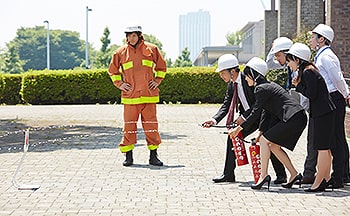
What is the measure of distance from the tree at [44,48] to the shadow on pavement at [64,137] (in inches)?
5047

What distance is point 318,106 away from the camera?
30.4ft

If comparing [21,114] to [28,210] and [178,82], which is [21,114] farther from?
[28,210]

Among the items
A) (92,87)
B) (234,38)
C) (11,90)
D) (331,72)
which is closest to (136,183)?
(331,72)

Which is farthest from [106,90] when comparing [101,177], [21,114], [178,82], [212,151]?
[101,177]

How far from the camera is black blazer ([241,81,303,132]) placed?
9.27m

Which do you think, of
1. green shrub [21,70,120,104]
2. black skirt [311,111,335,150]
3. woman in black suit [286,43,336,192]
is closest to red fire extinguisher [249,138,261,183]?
woman in black suit [286,43,336,192]

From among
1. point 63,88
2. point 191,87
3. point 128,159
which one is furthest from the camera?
point 63,88

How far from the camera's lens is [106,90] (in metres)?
33.7

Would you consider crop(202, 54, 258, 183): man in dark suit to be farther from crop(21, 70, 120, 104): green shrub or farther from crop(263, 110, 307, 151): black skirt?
crop(21, 70, 120, 104): green shrub

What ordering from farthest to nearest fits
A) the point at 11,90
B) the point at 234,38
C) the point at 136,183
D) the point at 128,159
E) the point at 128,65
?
the point at 234,38, the point at 11,90, the point at 128,159, the point at 128,65, the point at 136,183

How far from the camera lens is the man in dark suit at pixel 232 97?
977 centimetres

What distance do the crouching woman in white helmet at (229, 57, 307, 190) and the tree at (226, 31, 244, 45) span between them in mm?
99545

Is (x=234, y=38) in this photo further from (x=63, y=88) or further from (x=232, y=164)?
(x=232, y=164)

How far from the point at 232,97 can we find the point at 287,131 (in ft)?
3.45
